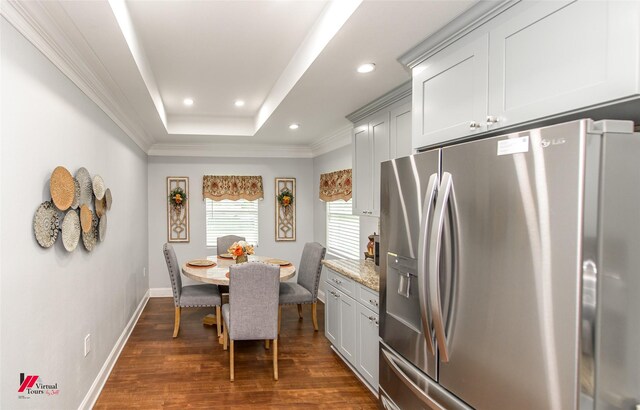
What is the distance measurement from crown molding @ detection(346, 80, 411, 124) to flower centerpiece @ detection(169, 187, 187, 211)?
3216mm

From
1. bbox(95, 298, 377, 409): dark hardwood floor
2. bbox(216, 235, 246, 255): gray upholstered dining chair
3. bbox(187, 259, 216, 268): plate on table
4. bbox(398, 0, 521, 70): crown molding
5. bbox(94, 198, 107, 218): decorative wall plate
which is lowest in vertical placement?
bbox(95, 298, 377, 409): dark hardwood floor

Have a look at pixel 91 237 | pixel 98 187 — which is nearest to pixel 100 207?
→ pixel 98 187

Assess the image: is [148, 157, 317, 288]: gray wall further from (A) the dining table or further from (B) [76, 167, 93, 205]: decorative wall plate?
(B) [76, 167, 93, 205]: decorative wall plate

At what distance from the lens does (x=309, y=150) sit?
20.5 feet

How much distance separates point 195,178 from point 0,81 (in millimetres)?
4555

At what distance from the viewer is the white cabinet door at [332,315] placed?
3488 millimetres

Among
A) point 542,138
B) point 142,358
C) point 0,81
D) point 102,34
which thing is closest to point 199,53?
point 102,34

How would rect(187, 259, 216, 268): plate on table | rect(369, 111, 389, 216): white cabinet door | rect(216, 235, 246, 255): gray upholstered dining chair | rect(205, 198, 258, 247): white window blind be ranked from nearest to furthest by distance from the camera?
rect(369, 111, 389, 216): white cabinet door → rect(187, 259, 216, 268): plate on table → rect(216, 235, 246, 255): gray upholstered dining chair → rect(205, 198, 258, 247): white window blind

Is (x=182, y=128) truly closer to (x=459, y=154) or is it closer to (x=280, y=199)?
(x=280, y=199)

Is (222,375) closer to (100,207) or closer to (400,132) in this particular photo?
(100,207)

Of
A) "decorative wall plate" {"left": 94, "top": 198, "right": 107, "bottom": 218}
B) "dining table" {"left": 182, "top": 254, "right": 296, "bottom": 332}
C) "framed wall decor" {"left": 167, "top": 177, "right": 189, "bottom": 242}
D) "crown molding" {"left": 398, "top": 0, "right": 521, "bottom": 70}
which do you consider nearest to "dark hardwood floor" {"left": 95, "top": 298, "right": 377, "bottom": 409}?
"dining table" {"left": 182, "top": 254, "right": 296, "bottom": 332}

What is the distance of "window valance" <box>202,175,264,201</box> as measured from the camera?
599 cm

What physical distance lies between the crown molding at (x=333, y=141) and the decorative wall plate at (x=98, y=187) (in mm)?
2682

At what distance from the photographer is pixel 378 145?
3.33m
